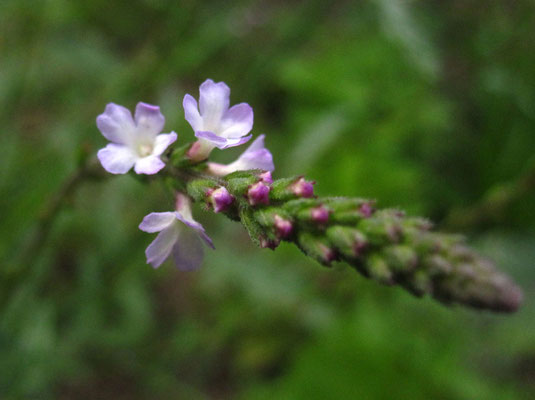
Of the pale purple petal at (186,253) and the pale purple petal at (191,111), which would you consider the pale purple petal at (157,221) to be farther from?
the pale purple petal at (191,111)

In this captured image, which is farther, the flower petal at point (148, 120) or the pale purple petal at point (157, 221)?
the flower petal at point (148, 120)

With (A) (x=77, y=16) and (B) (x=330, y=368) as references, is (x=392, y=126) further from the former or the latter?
(A) (x=77, y=16)

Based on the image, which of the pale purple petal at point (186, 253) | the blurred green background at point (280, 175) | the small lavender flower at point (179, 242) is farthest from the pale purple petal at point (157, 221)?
the blurred green background at point (280, 175)

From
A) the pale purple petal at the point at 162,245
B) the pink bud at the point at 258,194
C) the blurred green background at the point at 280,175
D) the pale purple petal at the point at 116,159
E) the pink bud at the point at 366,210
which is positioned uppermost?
the blurred green background at the point at 280,175

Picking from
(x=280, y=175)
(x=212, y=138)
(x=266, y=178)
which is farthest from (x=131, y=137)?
(x=280, y=175)

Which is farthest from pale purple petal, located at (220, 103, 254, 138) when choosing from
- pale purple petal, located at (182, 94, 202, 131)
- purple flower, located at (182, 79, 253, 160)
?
pale purple petal, located at (182, 94, 202, 131)

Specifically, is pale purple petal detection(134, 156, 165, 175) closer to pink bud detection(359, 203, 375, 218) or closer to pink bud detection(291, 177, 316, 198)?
pink bud detection(291, 177, 316, 198)
